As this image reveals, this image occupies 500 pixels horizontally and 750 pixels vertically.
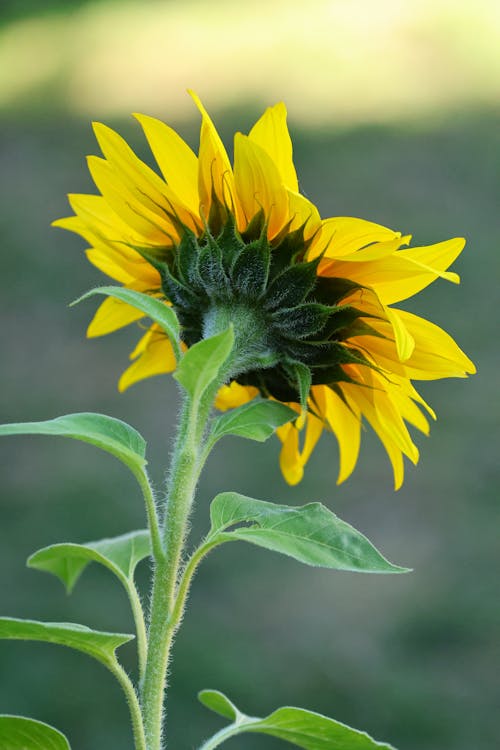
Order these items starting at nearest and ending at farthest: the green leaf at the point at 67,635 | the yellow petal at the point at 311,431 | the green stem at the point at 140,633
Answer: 1. the green leaf at the point at 67,635
2. the green stem at the point at 140,633
3. the yellow petal at the point at 311,431

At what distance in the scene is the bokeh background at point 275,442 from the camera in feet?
7.59

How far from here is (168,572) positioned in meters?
0.67

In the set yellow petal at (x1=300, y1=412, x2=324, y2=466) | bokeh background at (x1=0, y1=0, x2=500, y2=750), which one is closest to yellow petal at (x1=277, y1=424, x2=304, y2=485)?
yellow petal at (x1=300, y1=412, x2=324, y2=466)

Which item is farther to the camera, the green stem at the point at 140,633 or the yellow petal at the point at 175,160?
the yellow petal at the point at 175,160

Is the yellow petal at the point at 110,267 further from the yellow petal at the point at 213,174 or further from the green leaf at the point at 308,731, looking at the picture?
the green leaf at the point at 308,731

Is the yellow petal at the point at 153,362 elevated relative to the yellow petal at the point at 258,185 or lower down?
lower down

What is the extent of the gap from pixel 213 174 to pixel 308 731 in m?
0.38

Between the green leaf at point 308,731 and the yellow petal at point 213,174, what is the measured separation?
349mm

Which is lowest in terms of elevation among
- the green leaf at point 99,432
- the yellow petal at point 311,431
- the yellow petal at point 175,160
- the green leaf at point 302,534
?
the green leaf at point 302,534

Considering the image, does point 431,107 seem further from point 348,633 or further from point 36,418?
point 348,633

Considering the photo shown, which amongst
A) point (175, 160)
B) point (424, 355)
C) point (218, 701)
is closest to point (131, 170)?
point (175, 160)

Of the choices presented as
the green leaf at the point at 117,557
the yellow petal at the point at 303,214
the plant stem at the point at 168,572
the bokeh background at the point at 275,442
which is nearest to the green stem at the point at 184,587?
the plant stem at the point at 168,572

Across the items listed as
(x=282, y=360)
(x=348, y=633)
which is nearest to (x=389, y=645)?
(x=348, y=633)

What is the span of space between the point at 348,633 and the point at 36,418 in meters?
1.12
